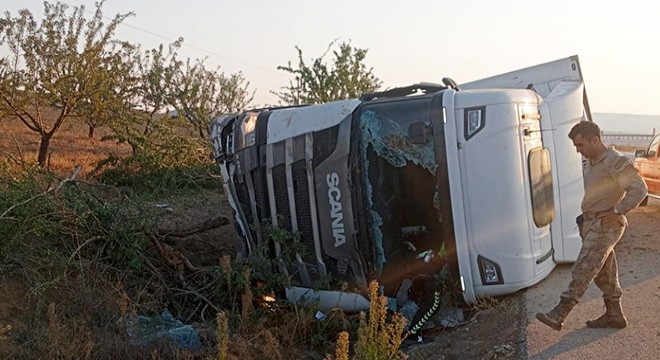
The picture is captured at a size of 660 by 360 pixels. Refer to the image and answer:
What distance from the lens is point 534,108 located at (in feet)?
19.7

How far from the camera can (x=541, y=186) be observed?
586cm

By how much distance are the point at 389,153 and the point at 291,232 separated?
3.73 ft

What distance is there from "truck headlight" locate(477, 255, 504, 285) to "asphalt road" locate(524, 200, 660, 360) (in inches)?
12.2

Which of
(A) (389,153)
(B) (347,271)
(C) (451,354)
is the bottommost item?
(C) (451,354)

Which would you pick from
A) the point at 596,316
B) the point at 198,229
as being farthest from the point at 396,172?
the point at 198,229

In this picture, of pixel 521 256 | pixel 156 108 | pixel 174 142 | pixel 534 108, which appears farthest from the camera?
pixel 156 108

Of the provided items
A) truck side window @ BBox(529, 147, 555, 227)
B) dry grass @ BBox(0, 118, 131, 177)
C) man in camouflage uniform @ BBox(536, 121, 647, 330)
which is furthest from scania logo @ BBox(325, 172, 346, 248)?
dry grass @ BBox(0, 118, 131, 177)

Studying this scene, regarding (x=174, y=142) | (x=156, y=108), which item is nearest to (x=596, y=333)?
(x=174, y=142)

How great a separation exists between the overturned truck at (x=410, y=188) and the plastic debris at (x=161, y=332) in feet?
3.30

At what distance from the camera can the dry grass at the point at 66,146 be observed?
1642cm

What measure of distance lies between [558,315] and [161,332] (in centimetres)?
308

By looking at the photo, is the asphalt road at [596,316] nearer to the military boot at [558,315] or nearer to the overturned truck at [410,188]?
the military boot at [558,315]

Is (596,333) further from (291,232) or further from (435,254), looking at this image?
(291,232)

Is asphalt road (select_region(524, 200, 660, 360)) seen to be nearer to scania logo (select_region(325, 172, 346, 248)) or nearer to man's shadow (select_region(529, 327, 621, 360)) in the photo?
man's shadow (select_region(529, 327, 621, 360))
